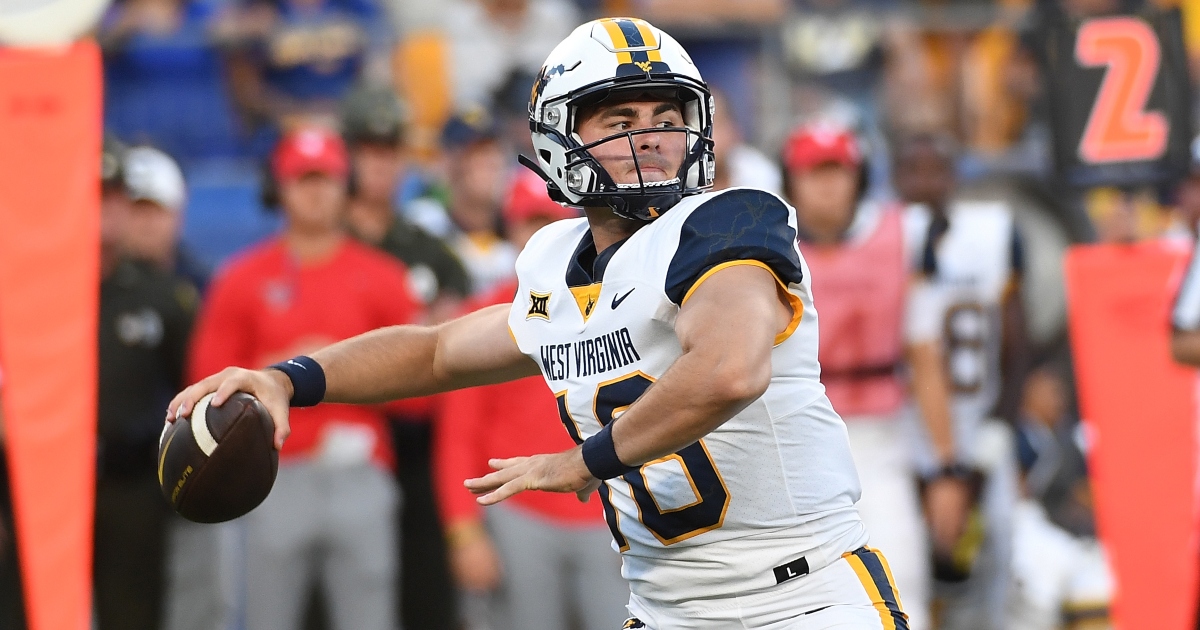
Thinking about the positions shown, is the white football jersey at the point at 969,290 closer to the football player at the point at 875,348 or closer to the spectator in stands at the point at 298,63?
the football player at the point at 875,348

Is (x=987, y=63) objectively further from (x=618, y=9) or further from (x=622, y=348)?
(x=622, y=348)

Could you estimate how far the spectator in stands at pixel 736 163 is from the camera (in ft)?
20.1

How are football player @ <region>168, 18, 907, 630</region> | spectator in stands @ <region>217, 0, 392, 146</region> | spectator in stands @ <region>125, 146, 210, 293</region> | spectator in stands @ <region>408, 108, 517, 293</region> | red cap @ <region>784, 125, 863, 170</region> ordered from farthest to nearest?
spectator in stands @ <region>217, 0, 392, 146</region> < spectator in stands @ <region>408, 108, 517, 293</region> < spectator in stands @ <region>125, 146, 210, 293</region> < red cap @ <region>784, 125, 863, 170</region> < football player @ <region>168, 18, 907, 630</region>

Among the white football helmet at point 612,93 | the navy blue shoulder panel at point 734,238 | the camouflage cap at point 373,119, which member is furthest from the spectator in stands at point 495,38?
the navy blue shoulder panel at point 734,238

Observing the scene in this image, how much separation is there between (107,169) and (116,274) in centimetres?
45

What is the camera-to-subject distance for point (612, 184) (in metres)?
2.98

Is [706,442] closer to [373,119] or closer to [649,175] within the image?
[649,175]

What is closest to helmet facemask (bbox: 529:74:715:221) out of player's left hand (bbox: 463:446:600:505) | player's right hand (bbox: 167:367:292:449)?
player's left hand (bbox: 463:446:600:505)

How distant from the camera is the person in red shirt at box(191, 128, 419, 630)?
545 cm

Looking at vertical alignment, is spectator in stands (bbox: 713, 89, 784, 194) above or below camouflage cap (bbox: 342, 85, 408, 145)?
below

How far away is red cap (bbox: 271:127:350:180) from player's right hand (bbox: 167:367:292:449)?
275cm

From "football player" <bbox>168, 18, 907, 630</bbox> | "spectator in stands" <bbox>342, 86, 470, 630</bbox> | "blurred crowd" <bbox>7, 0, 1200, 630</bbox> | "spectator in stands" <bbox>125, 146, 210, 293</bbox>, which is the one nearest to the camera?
"football player" <bbox>168, 18, 907, 630</bbox>

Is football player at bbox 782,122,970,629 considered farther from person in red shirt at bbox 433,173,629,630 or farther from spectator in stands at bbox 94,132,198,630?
spectator in stands at bbox 94,132,198,630

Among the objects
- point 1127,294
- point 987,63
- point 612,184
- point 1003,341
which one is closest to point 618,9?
point 987,63
